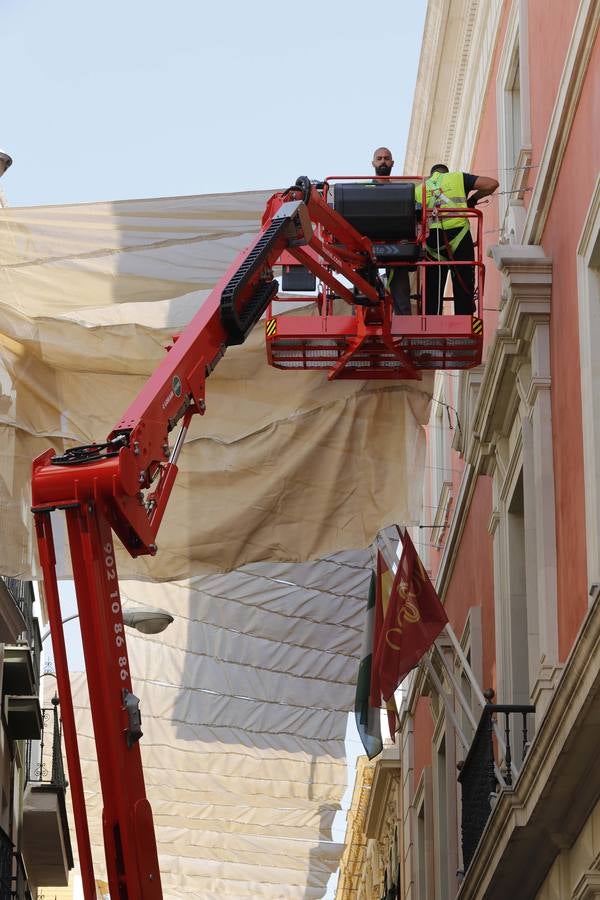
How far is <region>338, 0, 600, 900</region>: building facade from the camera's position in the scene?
11477mm

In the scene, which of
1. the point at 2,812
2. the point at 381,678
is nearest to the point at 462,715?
the point at 381,678

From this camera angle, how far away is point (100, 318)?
15344 mm

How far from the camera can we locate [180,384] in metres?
12.4

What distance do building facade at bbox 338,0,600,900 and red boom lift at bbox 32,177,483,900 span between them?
34.3 inches

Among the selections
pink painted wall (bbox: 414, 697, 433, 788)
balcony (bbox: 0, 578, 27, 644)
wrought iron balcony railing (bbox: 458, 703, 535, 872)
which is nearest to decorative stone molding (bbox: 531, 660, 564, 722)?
wrought iron balcony railing (bbox: 458, 703, 535, 872)

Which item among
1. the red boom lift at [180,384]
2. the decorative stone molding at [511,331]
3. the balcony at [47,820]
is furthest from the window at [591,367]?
the balcony at [47,820]

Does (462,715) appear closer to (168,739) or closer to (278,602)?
(278,602)

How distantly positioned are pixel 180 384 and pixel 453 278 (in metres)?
3.39

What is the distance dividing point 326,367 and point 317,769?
16.3 metres

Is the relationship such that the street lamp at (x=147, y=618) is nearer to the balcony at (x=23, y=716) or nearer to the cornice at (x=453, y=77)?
the balcony at (x=23, y=716)

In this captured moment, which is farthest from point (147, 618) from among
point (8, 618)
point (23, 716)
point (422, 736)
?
point (422, 736)

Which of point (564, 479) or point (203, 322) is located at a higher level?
point (203, 322)

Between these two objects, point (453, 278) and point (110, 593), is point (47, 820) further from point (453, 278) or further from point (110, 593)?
point (110, 593)

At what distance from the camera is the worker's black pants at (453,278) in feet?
49.1
